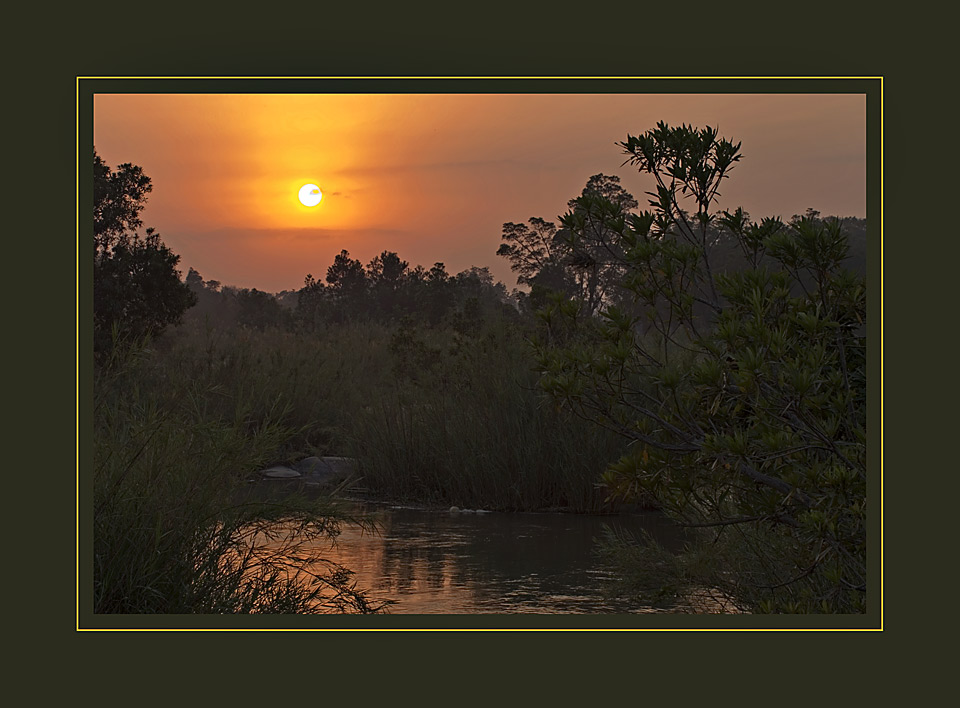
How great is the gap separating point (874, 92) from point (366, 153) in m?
4.20

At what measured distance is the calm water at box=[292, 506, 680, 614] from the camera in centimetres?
592

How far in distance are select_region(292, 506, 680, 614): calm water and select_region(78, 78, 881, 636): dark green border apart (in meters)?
2.14

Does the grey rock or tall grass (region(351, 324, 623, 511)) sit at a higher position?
tall grass (region(351, 324, 623, 511))

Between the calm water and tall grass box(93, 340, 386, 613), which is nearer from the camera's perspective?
tall grass box(93, 340, 386, 613)

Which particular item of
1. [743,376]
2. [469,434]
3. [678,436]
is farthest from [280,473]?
[743,376]

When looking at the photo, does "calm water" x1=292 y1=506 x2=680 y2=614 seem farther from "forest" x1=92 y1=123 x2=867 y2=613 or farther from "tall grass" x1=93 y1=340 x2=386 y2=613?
"tall grass" x1=93 y1=340 x2=386 y2=613

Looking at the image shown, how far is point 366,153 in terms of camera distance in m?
7.07

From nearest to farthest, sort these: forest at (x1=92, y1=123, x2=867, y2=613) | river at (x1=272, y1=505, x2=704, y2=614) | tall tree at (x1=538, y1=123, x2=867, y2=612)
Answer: tall tree at (x1=538, y1=123, x2=867, y2=612)
forest at (x1=92, y1=123, x2=867, y2=613)
river at (x1=272, y1=505, x2=704, y2=614)

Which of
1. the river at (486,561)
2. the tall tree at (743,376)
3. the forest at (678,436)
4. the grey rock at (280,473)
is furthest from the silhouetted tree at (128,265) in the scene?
the tall tree at (743,376)

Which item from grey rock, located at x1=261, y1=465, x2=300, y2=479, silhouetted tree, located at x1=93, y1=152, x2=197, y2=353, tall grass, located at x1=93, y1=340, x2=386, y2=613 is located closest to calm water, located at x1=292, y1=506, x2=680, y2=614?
tall grass, located at x1=93, y1=340, x2=386, y2=613
